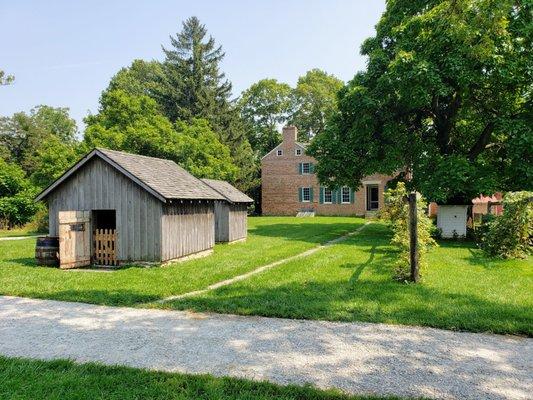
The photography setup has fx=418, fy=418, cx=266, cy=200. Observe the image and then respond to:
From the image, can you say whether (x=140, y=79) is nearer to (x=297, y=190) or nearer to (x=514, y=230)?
(x=297, y=190)

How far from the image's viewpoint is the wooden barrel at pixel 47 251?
44.6ft

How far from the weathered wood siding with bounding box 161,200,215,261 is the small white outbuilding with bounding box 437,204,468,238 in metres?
12.6

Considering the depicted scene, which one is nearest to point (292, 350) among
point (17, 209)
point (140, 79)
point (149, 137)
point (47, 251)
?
point (47, 251)

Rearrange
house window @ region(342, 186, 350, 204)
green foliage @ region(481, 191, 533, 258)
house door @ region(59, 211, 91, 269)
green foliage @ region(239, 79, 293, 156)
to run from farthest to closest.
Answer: green foliage @ region(239, 79, 293, 156) → house window @ region(342, 186, 350, 204) → green foliage @ region(481, 191, 533, 258) → house door @ region(59, 211, 91, 269)

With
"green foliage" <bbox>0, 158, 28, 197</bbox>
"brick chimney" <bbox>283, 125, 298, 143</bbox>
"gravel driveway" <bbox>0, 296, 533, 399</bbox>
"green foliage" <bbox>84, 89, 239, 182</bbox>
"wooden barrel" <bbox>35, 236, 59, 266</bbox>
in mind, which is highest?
"brick chimney" <bbox>283, 125, 298, 143</bbox>

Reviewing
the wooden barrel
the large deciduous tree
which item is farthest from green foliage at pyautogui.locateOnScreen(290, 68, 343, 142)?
the wooden barrel

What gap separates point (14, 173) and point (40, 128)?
23685mm

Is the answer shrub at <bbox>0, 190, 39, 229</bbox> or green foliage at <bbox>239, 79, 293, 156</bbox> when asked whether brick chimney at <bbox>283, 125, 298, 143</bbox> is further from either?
shrub at <bbox>0, 190, 39, 229</bbox>

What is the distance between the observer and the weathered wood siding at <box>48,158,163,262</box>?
13.7m

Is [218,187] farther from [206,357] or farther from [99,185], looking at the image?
[206,357]

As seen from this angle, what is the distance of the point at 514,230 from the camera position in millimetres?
14766

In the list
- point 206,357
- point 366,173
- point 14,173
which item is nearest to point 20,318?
point 206,357

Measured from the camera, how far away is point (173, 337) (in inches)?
257

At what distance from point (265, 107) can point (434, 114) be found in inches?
1567
